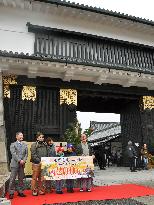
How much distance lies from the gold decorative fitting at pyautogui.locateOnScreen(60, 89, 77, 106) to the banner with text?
4.28 metres

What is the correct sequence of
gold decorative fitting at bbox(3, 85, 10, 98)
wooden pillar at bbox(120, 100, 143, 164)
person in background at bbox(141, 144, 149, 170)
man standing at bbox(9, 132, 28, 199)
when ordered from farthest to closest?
wooden pillar at bbox(120, 100, 143, 164) < person in background at bbox(141, 144, 149, 170) < gold decorative fitting at bbox(3, 85, 10, 98) < man standing at bbox(9, 132, 28, 199)

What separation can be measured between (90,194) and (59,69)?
5.35 meters

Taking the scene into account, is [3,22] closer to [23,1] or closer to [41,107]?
[23,1]

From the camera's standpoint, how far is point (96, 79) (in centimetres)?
1209

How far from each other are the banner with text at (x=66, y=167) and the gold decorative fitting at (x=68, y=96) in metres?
4.28

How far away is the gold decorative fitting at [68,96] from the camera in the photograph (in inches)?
470

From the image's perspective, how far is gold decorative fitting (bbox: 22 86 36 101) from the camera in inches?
448

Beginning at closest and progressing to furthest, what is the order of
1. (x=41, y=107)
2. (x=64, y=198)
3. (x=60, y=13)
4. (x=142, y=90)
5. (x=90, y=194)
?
(x=64, y=198) < (x=90, y=194) < (x=41, y=107) < (x=60, y=13) < (x=142, y=90)

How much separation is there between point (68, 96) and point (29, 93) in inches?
66.4

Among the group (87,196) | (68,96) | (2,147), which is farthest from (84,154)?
(68,96)

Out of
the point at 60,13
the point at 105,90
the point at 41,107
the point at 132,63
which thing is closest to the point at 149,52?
the point at 132,63

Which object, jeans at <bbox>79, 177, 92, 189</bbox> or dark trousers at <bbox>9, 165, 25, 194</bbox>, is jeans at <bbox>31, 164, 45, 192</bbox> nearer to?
dark trousers at <bbox>9, 165, 25, 194</bbox>

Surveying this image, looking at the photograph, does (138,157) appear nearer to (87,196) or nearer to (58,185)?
(58,185)

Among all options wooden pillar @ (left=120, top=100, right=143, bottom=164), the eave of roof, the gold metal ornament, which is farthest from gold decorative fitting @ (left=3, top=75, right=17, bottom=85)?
wooden pillar @ (left=120, top=100, right=143, bottom=164)
